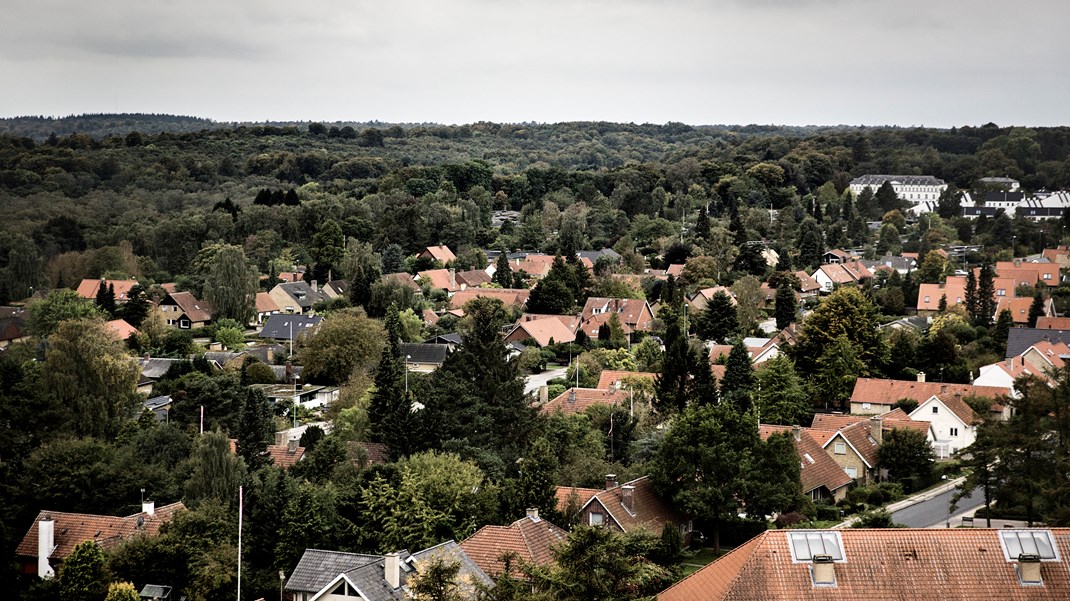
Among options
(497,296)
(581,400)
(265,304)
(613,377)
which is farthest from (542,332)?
(581,400)

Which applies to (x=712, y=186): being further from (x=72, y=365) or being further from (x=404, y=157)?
(x=72, y=365)

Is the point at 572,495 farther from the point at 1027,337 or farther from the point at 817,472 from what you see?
the point at 1027,337

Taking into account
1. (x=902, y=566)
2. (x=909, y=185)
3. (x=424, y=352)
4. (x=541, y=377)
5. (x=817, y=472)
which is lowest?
(x=541, y=377)

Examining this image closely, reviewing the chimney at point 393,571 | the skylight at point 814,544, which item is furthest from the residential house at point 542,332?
the skylight at point 814,544

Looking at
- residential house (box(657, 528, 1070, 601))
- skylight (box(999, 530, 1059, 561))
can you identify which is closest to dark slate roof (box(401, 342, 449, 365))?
residential house (box(657, 528, 1070, 601))

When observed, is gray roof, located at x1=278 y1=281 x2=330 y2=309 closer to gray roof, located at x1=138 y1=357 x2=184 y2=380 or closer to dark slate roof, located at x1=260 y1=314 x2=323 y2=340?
dark slate roof, located at x1=260 y1=314 x2=323 y2=340
